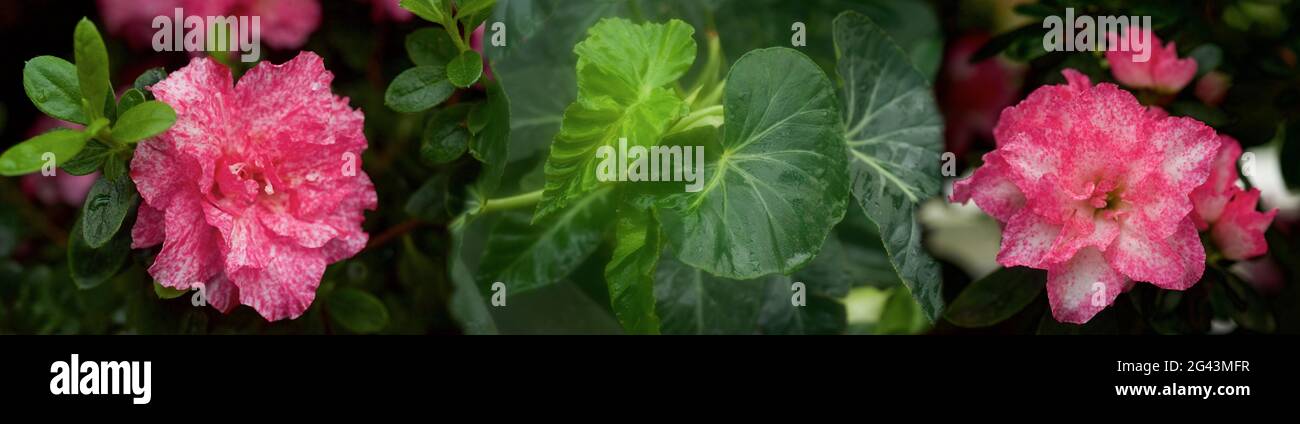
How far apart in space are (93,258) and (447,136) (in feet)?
0.66

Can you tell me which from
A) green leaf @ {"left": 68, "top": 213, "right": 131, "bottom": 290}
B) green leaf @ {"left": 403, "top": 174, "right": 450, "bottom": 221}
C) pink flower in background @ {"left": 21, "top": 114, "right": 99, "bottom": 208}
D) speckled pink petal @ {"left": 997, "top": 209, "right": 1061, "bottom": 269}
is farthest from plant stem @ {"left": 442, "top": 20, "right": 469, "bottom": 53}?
pink flower in background @ {"left": 21, "top": 114, "right": 99, "bottom": 208}

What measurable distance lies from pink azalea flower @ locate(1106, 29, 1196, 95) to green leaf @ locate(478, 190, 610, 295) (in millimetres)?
319

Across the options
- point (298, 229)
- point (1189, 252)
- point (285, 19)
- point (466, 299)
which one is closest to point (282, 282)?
point (298, 229)

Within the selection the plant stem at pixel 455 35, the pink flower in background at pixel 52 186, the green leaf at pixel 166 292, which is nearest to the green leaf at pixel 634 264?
the plant stem at pixel 455 35

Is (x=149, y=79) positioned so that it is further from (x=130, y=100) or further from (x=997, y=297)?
(x=997, y=297)

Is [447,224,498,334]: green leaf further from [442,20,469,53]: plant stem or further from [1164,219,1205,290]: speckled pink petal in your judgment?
[1164,219,1205,290]: speckled pink petal

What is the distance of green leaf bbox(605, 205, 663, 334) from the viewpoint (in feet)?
1.90

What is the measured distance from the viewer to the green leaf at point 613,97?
56 centimetres

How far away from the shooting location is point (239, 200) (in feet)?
1.77

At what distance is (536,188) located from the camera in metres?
0.65

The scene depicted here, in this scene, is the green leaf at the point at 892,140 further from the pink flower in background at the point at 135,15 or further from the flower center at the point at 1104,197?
the pink flower in background at the point at 135,15

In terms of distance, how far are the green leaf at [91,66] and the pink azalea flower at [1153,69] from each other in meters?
0.55
